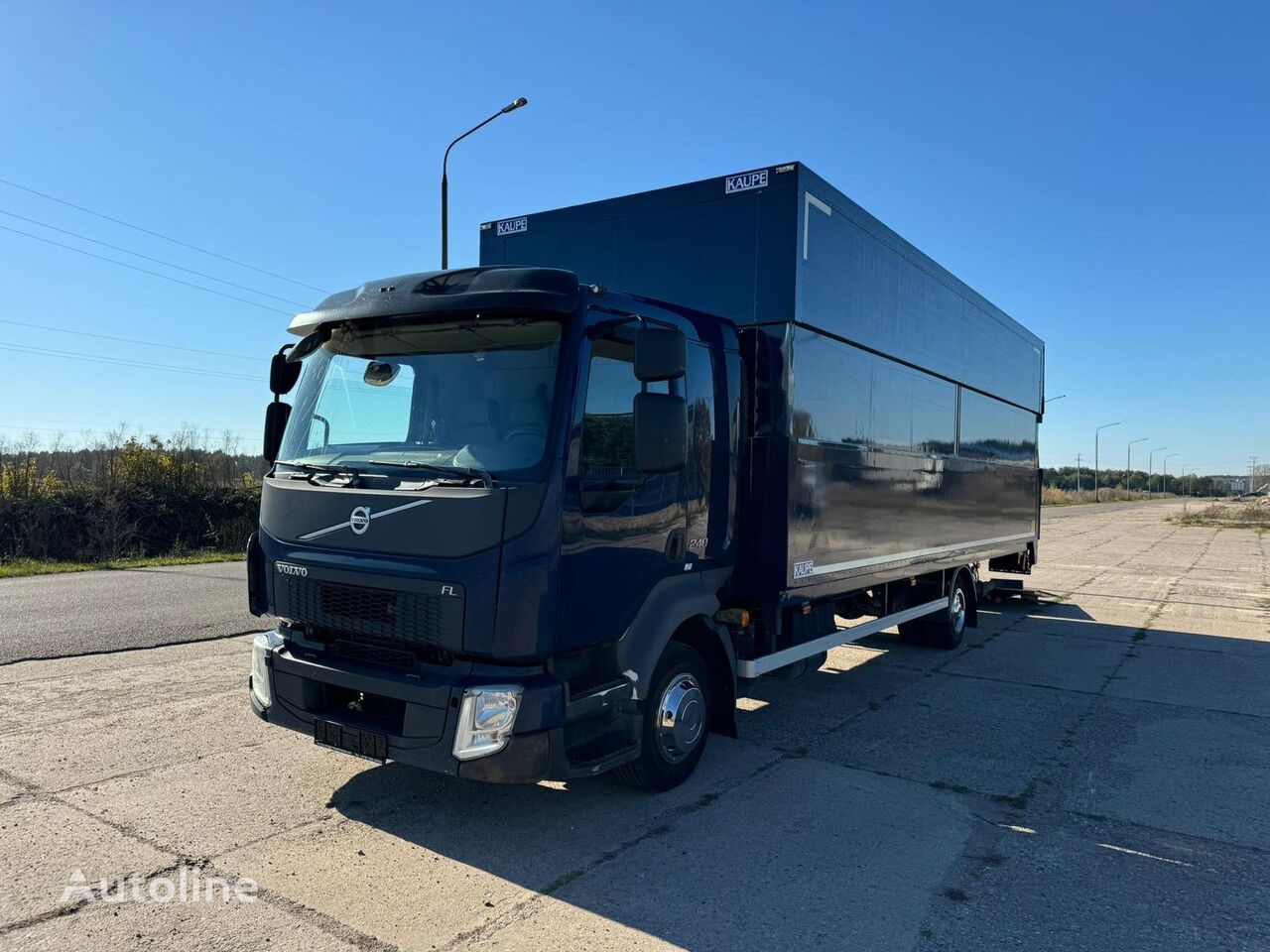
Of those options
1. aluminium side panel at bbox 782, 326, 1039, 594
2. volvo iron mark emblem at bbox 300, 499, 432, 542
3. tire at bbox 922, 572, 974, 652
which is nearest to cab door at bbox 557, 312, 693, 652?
volvo iron mark emblem at bbox 300, 499, 432, 542

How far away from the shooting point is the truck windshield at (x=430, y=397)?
386 cm

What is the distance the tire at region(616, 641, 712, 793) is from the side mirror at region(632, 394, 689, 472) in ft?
3.67

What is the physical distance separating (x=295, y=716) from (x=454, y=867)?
3.57 ft

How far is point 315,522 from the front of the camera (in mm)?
4031

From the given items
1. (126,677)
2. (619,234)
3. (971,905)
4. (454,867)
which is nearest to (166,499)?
(126,677)

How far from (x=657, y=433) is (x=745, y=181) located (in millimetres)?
2302

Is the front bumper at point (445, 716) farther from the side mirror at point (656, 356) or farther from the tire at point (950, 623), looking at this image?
the tire at point (950, 623)

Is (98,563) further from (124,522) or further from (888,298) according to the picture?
(888,298)

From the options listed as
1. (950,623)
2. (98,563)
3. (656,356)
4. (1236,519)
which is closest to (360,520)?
(656,356)

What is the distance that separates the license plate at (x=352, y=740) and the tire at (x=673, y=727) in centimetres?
124

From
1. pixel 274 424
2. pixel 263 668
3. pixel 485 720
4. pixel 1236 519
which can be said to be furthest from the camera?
pixel 1236 519

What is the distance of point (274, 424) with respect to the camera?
4.77 meters

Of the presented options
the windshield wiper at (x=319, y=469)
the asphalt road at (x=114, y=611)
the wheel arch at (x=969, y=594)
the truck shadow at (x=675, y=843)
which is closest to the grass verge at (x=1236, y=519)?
the wheel arch at (x=969, y=594)

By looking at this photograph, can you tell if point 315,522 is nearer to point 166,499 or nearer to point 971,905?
point 971,905
